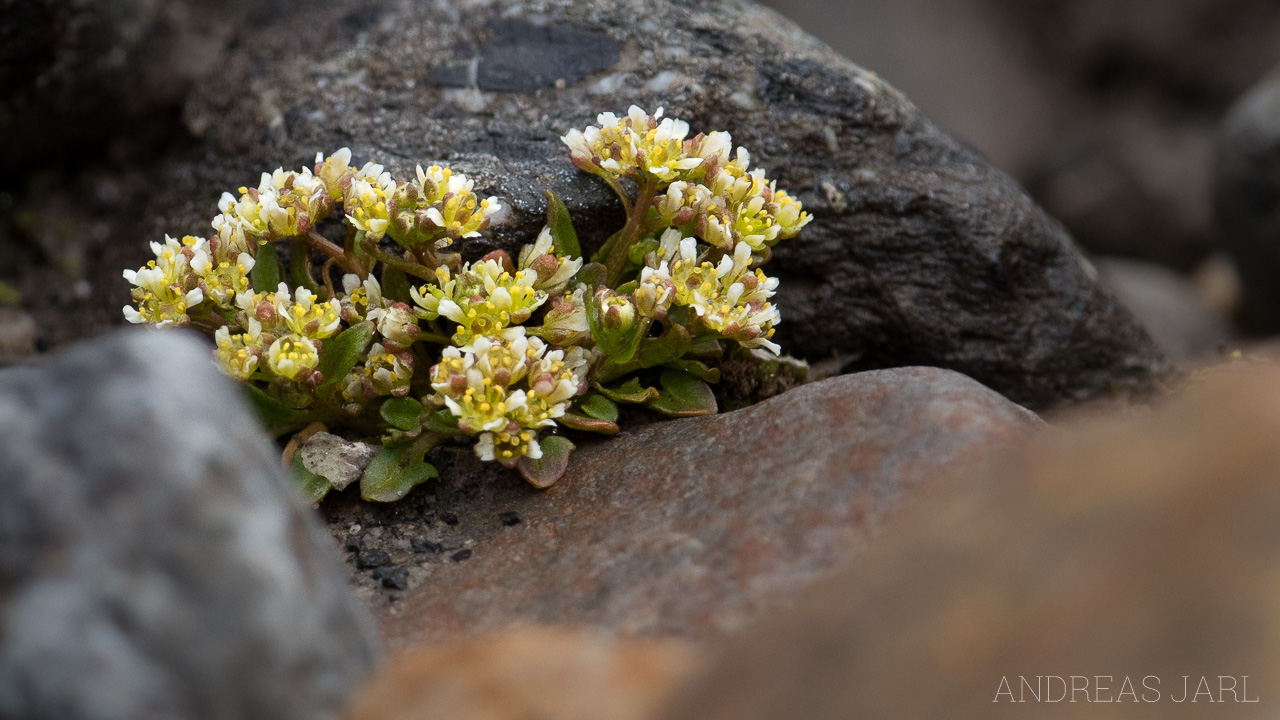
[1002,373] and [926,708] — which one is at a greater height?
[926,708]

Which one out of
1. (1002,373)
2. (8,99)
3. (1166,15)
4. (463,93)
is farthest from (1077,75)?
(8,99)

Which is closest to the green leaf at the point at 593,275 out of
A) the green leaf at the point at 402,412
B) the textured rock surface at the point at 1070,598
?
the green leaf at the point at 402,412

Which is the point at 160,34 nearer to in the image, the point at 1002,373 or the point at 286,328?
the point at 286,328

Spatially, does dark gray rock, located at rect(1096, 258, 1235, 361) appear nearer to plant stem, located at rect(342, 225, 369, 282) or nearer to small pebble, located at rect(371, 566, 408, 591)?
plant stem, located at rect(342, 225, 369, 282)

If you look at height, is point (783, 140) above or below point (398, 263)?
above

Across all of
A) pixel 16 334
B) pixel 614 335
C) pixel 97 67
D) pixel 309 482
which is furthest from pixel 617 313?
pixel 97 67

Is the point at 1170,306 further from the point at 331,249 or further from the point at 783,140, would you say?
the point at 331,249

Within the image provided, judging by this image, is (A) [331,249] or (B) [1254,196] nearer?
(A) [331,249]
